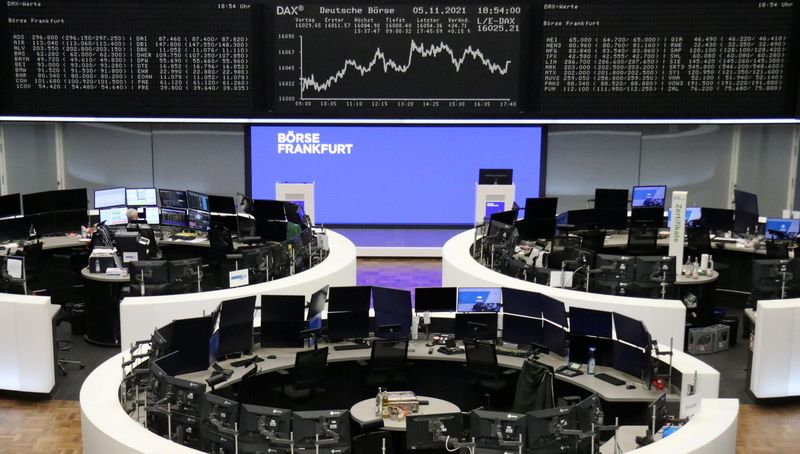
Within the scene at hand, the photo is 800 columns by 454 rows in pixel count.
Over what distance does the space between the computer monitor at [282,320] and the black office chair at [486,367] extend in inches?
64.6

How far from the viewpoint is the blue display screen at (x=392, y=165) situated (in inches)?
656

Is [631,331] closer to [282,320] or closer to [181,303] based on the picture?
[282,320]

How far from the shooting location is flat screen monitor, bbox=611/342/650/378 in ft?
28.3

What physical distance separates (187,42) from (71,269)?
3.88 meters

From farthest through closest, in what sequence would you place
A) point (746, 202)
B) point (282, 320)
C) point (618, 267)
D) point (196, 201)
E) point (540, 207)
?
1. point (746, 202)
2. point (196, 201)
3. point (540, 207)
4. point (618, 267)
5. point (282, 320)

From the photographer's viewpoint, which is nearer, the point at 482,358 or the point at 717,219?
the point at 482,358

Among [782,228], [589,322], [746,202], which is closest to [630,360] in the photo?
[589,322]

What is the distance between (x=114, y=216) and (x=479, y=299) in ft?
21.6

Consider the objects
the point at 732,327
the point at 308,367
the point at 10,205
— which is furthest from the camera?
the point at 10,205

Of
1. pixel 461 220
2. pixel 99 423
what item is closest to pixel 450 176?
pixel 461 220

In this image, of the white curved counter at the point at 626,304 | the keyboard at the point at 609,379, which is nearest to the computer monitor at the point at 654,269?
the white curved counter at the point at 626,304

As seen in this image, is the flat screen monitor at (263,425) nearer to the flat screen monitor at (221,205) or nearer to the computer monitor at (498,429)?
the computer monitor at (498,429)

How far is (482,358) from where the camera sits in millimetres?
9109

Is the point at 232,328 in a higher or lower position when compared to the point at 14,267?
lower
